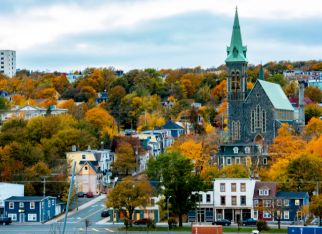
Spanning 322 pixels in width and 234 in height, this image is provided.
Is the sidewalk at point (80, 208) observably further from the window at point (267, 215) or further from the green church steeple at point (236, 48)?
the green church steeple at point (236, 48)

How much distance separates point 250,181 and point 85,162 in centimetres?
2638

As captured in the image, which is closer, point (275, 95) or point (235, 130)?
point (235, 130)

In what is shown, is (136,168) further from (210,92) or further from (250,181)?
(210,92)

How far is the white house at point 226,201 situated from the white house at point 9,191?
1574 cm

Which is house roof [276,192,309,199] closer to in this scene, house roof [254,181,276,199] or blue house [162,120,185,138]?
house roof [254,181,276,199]

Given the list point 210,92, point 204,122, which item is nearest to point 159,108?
point 204,122

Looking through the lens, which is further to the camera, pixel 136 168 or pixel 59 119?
pixel 59 119

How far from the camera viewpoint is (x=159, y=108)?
167125 millimetres

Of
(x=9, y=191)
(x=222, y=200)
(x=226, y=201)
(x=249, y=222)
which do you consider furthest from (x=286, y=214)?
(x=9, y=191)

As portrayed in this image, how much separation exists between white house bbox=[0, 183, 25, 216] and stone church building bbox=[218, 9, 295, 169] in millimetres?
34941

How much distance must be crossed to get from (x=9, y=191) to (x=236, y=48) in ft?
151

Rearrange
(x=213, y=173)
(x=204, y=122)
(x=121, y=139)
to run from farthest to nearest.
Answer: (x=204, y=122) < (x=121, y=139) < (x=213, y=173)

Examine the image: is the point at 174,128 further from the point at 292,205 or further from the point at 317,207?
the point at 317,207

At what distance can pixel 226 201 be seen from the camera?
255ft
